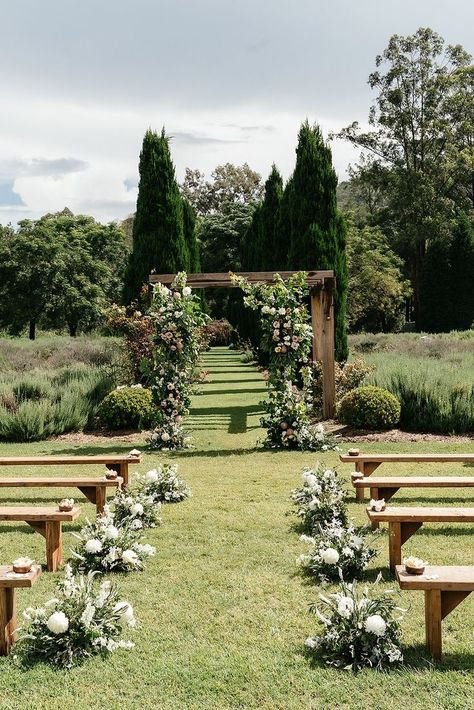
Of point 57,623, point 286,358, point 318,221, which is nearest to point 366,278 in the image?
point 318,221

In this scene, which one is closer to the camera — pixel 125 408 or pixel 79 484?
pixel 79 484

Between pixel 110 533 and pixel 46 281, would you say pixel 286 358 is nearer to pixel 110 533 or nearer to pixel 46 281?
→ pixel 110 533

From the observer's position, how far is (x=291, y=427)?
957cm

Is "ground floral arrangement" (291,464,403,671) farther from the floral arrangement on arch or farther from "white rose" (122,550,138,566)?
the floral arrangement on arch

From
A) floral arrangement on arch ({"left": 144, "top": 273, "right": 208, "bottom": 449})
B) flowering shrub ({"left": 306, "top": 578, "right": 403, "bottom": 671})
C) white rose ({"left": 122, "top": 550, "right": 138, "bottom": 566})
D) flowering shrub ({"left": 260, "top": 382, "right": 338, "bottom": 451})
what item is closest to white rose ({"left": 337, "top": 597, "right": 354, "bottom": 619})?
flowering shrub ({"left": 306, "top": 578, "right": 403, "bottom": 671})

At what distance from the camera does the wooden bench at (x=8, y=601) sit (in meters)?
3.35

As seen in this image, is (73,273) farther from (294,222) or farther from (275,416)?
(275,416)

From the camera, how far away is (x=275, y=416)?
9.64 meters

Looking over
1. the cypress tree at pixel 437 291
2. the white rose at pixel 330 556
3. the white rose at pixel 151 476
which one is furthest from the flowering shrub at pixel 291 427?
the cypress tree at pixel 437 291

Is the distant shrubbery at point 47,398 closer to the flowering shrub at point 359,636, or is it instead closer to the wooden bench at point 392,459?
the wooden bench at point 392,459

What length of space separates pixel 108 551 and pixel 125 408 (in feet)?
21.1

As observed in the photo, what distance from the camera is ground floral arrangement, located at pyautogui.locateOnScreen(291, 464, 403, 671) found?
10.7 feet

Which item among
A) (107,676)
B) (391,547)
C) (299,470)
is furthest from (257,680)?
(299,470)

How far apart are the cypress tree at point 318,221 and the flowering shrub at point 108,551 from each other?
10.4 meters
